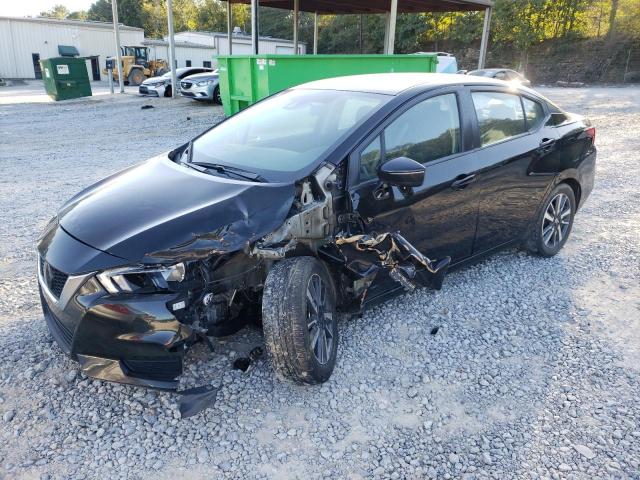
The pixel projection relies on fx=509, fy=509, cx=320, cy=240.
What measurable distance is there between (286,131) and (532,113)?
2207 millimetres

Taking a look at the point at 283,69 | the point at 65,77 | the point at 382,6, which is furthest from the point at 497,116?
the point at 65,77

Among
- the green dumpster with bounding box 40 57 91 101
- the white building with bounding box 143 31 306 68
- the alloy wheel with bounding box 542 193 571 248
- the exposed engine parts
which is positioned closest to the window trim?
the exposed engine parts

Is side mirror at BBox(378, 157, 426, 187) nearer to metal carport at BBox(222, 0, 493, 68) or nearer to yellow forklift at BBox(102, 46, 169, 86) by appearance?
metal carport at BBox(222, 0, 493, 68)

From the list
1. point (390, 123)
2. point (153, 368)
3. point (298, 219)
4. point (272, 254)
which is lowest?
point (153, 368)

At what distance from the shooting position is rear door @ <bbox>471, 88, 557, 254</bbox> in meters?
3.83

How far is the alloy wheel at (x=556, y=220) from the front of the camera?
4543mm

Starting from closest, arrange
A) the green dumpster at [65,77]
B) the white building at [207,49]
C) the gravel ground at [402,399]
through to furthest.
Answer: the gravel ground at [402,399]
the green dumpster at [65,77]
the white building at [207,49]

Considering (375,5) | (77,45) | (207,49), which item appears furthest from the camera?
(207,49)

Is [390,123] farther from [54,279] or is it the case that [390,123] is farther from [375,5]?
[375,5]

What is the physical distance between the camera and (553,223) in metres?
4.61

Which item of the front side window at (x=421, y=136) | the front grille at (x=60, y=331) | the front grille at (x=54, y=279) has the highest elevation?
the front side window at (x=421, y=136)

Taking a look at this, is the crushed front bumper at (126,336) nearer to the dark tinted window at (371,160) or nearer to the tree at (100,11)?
the dark tinted window at (371,160)

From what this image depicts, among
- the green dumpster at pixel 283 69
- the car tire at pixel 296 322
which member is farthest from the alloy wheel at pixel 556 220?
the green dumpster at pixel 283 69

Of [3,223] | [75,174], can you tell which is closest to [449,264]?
[3,223]
